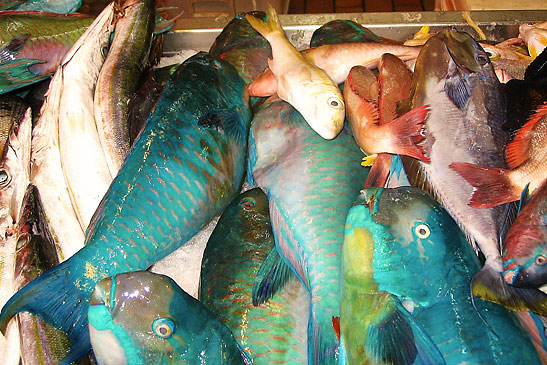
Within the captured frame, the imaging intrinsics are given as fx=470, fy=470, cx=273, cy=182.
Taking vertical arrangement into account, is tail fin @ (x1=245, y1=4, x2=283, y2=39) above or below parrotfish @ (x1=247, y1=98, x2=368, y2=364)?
above

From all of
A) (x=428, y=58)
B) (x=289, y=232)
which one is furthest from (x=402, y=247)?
(x=428, y=58)

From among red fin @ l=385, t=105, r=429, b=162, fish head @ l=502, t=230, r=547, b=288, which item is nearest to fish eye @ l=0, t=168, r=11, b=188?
red fin @ l=385, t=105, r=429, b=162

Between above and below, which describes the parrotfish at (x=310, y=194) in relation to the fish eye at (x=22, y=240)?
above

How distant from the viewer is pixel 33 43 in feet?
6.86

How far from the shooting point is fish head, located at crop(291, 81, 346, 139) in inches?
58.6

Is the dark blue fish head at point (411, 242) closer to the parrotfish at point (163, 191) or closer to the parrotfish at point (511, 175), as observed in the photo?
the parrotfish at point (511, 175)

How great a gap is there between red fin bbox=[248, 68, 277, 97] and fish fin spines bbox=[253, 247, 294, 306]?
61cm

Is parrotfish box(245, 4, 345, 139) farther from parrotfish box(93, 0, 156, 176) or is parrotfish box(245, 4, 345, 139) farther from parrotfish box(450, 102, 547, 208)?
parrotfish box(93, 0, 156, 176)

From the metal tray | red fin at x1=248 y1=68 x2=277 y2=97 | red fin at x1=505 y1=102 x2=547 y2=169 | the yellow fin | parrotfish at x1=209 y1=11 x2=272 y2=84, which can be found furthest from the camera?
the metal tray

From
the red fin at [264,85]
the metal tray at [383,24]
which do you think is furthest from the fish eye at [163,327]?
the metal tray at [383,24]

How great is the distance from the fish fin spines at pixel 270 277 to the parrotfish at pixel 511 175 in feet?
1.83

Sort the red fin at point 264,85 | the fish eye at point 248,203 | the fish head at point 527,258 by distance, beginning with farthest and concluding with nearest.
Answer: the red fin at point 264,85, the fish eye at point 248,203, the fish head at point 527,258

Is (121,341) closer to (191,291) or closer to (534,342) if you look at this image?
(191,291)

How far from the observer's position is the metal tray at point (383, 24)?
231 cm
